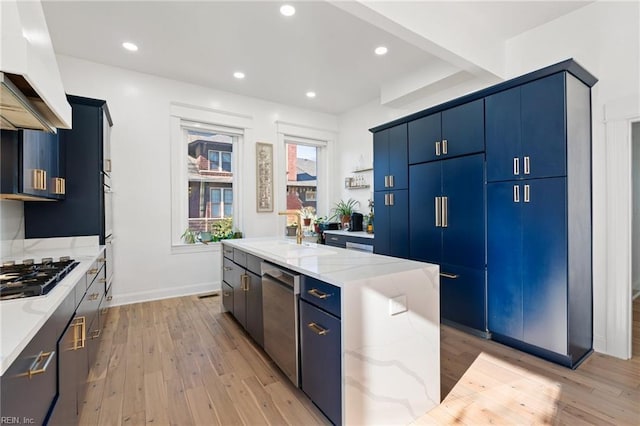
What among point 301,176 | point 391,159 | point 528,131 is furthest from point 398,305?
point 301,176

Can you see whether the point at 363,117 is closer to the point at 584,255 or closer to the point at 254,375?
the point at 584,255

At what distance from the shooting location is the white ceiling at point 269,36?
8.41 ft

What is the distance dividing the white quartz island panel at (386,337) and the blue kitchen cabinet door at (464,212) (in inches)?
50.5

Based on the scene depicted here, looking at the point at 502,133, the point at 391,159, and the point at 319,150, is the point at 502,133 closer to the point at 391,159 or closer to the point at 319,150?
the point at 391,159

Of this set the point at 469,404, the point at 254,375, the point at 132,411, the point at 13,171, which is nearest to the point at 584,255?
the point at 469,404

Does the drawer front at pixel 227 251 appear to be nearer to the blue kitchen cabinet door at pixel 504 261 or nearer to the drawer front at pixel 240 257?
the drawer front at pixel 240 257

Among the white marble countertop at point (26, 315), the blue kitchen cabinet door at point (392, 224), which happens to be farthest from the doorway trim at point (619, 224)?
the white marble countertop at point (26, 315)

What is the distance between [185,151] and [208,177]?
50cm

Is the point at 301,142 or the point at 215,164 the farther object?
A: the point at 301,142

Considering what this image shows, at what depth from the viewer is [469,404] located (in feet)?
6.05

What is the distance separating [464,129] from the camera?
9.58ft

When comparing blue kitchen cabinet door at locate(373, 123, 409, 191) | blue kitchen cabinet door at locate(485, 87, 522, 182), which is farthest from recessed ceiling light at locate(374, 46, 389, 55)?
blue kitchen cabinet door at locate(485, 87, 522, 182)

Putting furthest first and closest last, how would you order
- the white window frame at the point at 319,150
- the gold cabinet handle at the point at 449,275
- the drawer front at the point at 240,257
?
the white window frame at the point at 319,150 → the gold cabinet handle at the point at 449,275 → the drawer front at the point at 240,257

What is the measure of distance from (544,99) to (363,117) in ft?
10.3
